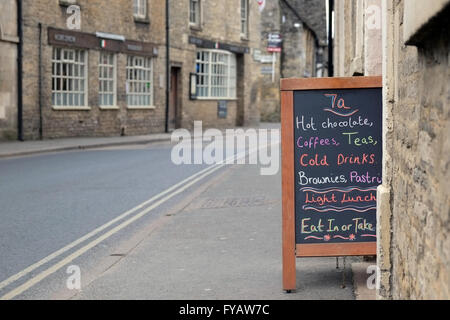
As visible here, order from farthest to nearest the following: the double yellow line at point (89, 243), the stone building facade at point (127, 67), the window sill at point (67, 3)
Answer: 1. the window sill at point (67, 3)
2. the stone building facade at point (127, 67)
3. the double yellow line at point (89, 243)

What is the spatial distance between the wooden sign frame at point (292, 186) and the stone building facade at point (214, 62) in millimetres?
30086

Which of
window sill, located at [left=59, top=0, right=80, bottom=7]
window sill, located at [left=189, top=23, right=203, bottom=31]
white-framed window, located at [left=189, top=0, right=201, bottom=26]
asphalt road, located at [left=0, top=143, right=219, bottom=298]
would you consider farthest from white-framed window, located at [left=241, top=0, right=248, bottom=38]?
asphalt road, located at [left=0, top=143, right=219, bottom=298]

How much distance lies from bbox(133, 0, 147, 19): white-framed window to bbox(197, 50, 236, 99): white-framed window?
5.67m

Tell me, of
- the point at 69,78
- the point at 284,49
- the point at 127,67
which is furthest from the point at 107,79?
the point at 284,49

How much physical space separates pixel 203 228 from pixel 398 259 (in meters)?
4.76

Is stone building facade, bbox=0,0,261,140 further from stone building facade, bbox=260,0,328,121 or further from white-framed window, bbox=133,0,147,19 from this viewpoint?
stone building facade, bbox=260,0,328,121

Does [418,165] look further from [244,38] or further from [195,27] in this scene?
[244,38]

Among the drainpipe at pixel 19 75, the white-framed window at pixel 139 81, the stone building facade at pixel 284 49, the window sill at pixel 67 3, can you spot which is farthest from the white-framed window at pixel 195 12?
the stone building facade at pixel 284 49

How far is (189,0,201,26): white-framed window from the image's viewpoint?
3860 centimetres

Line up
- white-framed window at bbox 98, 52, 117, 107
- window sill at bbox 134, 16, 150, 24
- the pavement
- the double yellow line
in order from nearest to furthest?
the pavement, the double yellow line, white-framed window at bbox 98, 52, 117, 107, window sill at bbox 134, 16, 150, 24

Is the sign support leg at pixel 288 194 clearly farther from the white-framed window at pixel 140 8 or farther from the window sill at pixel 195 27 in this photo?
the window sill at pixel 195 27

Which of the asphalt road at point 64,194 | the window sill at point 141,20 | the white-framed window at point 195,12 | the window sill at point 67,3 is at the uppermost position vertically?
the white-framed window at point 195,12

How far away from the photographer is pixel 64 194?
1259cm

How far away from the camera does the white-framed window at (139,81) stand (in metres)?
33.0
